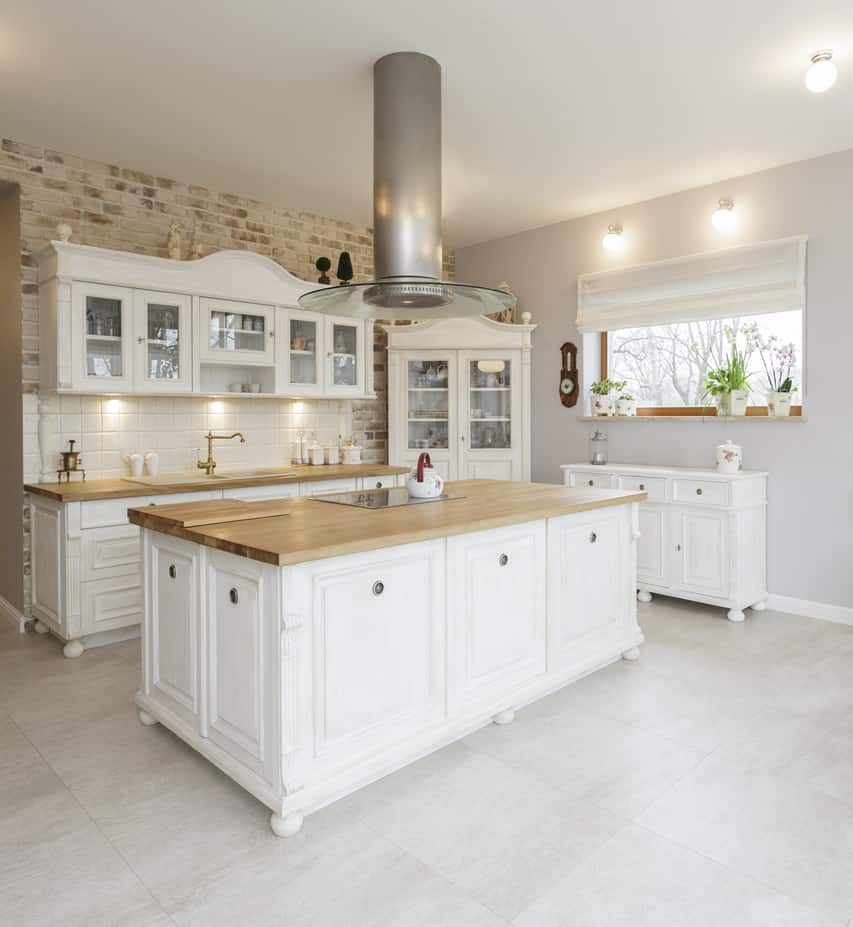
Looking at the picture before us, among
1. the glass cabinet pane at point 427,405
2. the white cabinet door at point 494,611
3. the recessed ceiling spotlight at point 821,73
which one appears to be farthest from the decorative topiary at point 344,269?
the recessed ceiling spotlight at point 821,73

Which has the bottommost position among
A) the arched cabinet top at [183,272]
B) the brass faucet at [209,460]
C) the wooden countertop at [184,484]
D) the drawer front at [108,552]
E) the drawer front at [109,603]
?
the drawer front at [109,603]

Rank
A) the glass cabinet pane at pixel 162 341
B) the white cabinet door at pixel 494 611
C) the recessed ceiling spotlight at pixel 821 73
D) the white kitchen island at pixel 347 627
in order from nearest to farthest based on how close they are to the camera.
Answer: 1. the white kitchen island at pixel 347 627
2. the white cabinet door at pixel 494 611
3. the recessed ceiling spotlight at pixel 821 73
4. the glass cabinet pane at pixel 162 341

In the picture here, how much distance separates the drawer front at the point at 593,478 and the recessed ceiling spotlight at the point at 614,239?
1723mm

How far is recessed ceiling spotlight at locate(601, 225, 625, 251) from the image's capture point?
5117 millimetres

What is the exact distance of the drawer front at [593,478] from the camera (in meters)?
4.80

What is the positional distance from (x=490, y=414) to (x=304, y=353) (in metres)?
1.67

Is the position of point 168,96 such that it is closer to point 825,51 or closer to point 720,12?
point 720,12

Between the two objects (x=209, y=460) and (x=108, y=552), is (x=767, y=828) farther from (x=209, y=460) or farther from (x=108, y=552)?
(x=209, y=460)

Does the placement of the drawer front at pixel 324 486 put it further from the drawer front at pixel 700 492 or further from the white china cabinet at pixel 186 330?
the drawer front at pixel 700 492

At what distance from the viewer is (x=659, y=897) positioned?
176 centimetres

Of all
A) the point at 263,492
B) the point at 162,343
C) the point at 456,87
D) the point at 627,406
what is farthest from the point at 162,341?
the point at 627,406

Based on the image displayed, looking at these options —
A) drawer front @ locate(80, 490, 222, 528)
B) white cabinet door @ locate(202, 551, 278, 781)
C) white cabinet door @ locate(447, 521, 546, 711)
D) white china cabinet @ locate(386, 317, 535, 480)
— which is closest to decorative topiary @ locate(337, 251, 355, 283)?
white china cabinet @ locate(386, 317, 535, 480)

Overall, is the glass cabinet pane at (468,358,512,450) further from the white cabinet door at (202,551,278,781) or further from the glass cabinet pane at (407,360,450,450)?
the white cabinet door at (202,551,278,781)

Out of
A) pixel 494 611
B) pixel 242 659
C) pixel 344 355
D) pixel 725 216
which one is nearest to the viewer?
pixel 242 659
